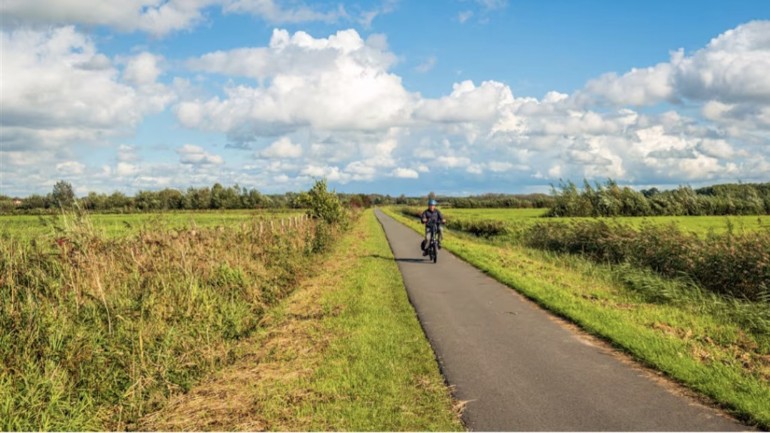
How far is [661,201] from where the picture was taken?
43469 millimetres

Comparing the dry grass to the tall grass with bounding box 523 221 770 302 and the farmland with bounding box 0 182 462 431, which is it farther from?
the tall grass with bounding box 523 221 770 302

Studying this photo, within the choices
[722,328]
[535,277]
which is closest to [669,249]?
[535,277]

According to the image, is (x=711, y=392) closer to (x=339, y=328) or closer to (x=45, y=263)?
(x=339, y=328)

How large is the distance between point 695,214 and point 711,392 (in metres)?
44.3

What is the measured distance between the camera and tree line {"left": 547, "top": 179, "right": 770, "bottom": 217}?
126 ft

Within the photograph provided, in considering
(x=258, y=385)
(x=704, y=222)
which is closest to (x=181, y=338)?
(x=258, y=385)

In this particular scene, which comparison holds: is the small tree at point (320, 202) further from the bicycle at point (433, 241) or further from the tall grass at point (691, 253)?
the tall grass at point (691, 253)

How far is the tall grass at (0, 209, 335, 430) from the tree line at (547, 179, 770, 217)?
99.9 feet

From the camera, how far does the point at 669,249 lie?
57.0 ft

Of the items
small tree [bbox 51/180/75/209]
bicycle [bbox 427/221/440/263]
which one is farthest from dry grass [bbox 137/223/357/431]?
bicycle [bbox 427/221/440/263]

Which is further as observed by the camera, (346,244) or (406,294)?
(346,244)

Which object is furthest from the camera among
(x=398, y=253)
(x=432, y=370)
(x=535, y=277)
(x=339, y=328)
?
(x=398, y=253)

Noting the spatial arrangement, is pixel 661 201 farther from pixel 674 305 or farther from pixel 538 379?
pixel 538 379

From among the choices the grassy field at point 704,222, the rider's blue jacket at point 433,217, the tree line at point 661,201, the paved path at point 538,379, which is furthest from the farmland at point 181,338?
the tree line at point 661,201
